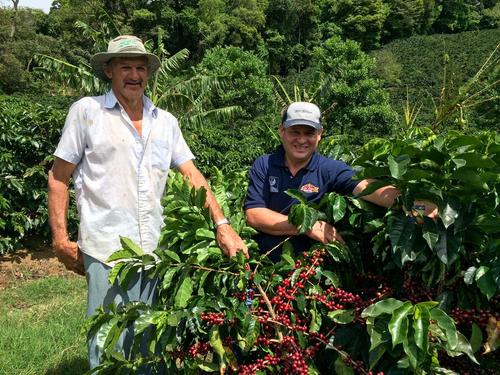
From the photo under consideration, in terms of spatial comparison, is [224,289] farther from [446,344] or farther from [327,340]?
[446,344]

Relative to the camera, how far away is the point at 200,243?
2.53 m

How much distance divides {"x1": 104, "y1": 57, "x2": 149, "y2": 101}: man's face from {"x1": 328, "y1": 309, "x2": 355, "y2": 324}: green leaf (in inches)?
59.2

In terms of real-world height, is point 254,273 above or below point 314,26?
below

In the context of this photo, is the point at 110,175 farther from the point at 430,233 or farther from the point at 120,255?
the point at 430,233

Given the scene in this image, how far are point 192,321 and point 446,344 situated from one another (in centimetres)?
98

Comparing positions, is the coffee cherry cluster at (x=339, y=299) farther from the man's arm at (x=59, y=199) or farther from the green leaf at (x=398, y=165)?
the man's arm at (x=59, y=199)

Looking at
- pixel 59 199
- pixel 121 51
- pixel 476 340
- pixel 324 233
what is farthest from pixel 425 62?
pixel 476 340

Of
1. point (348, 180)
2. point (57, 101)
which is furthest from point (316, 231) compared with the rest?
point (57, 101)

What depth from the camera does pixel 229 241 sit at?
8.11ft

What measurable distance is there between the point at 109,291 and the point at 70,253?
0.31 meters

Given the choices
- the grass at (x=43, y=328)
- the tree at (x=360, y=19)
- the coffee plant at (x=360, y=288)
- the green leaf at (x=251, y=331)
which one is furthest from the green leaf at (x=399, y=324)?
the tree at (x=360, y=19)

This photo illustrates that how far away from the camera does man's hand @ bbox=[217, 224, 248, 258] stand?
2441 mm

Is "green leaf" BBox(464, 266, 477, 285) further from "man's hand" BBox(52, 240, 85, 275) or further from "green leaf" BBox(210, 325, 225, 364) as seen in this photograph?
"man's hand" BBox(52, 240, 85, 275)

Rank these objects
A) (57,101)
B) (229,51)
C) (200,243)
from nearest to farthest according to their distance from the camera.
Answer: (200,243) < (229,51) < (57,101)
